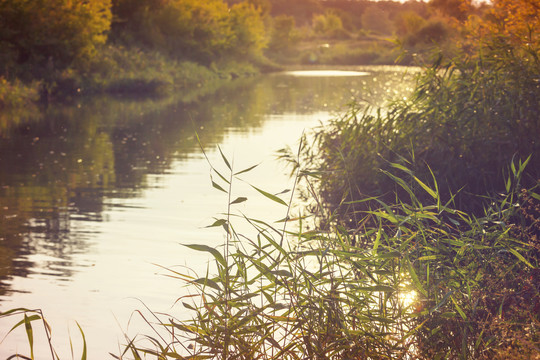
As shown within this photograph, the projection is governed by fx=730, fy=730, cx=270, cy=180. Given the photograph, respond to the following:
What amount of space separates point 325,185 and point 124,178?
177 inches

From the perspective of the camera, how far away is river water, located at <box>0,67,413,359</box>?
630 centimetres

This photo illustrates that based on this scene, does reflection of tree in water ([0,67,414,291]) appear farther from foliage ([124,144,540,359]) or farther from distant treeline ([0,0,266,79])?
distant treeline ([0,0,266,79])

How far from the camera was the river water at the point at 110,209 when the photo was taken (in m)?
6.30

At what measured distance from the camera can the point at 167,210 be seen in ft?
33.7

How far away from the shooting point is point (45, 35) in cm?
3170

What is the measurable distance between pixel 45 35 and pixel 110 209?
2368 cm

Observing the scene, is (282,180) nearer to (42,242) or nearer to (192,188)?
(192,188)

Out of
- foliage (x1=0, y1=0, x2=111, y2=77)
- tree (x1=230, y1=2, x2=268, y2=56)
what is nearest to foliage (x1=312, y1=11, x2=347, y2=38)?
tree (x1=230, y1=2, x2=268, y2=56)

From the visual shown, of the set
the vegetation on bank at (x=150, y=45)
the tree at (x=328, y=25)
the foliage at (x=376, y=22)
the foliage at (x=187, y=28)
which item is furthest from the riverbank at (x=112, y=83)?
the foliage at (x=376, y=22)

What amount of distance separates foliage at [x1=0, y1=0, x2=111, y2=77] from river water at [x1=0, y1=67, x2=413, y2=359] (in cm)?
799

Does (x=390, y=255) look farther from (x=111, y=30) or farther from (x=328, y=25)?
(x=328, y=25)

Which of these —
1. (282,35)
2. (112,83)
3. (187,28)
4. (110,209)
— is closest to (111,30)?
(187,28)

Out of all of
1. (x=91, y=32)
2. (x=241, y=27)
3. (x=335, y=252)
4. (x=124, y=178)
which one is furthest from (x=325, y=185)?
(x=241, y=27)

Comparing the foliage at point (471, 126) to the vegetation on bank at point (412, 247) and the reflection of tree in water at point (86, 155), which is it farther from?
the reflection of tree in water at point (86, 155)
